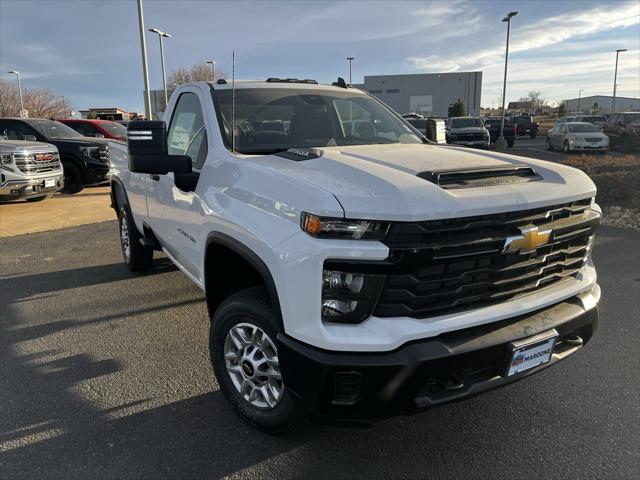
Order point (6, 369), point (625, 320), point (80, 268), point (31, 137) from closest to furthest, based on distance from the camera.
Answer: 1. point (6, 369)
2. point (625, 320)
3. point (80, 268)
4. point (31, 137)

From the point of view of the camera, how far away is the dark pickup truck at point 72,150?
12.6 m

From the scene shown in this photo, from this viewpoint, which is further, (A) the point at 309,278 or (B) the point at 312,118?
(B) the point at 312,118

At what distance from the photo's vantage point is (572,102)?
101812 mm


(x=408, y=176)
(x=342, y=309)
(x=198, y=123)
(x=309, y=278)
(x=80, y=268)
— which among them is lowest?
(x=80, y=268)

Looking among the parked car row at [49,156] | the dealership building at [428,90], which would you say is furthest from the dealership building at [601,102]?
the parked car row at [49,156]

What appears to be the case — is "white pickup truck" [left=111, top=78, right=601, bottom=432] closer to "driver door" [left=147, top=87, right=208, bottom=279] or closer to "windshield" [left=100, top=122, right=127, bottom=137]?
"driver door" [left=147, top=87, right=208, bottom=279]

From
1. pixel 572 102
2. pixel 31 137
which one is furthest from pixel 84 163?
pixel 572 102

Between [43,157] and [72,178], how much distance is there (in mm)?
2300

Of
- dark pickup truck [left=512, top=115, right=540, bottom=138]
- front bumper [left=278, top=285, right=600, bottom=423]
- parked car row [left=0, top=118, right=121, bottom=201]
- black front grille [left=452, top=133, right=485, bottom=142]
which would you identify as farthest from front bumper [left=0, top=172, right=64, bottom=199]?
dark pickup truck [left=512, top=115, right=540, bottom=138]

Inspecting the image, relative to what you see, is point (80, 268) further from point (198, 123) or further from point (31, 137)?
point (31, 137)

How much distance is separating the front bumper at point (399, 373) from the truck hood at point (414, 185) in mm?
582

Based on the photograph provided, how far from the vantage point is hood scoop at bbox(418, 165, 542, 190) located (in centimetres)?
245

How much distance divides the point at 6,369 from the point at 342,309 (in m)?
2.79

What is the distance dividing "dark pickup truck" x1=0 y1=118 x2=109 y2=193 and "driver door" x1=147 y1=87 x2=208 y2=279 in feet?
29.7
